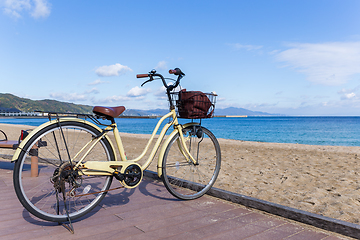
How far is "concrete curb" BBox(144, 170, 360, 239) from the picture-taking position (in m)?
2.40

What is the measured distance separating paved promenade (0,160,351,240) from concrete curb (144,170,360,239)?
7 centimetres

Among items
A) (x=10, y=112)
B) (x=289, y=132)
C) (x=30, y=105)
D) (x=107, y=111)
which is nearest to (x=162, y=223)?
(x=107, y=111)

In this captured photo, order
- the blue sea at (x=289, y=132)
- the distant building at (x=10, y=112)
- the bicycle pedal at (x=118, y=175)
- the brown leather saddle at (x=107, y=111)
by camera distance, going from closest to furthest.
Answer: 1. the brown leather saddle at (x=107, y=111)
2. the bicycle pedal at (x=118, y=175)
3. the blue sea at (x=289, y=132)
4. the distant building at (x=10, y=112)

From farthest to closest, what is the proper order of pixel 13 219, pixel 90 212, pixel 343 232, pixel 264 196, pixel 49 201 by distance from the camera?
pixel 264 196 < pixel 49 201 < pixel 90 212 < pixel 13 219 < pixel 343 232

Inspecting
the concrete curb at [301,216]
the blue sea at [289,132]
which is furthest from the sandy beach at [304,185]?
the blue sea at [289,132]

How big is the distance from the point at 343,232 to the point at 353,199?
1.87m

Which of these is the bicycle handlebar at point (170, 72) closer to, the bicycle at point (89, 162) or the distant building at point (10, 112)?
the bicycle at point (89, 162)

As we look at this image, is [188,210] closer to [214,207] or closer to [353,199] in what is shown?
[214,207]

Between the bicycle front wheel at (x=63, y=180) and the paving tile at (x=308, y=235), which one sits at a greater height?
the bicycle front wheel at (x=63, y=180)

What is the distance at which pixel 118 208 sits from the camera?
3098 millimetres

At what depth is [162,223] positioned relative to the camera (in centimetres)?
264

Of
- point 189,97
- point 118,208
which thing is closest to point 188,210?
point 118,208

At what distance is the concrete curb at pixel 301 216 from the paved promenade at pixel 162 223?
0.22 ft

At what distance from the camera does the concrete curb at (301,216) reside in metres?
2.40
